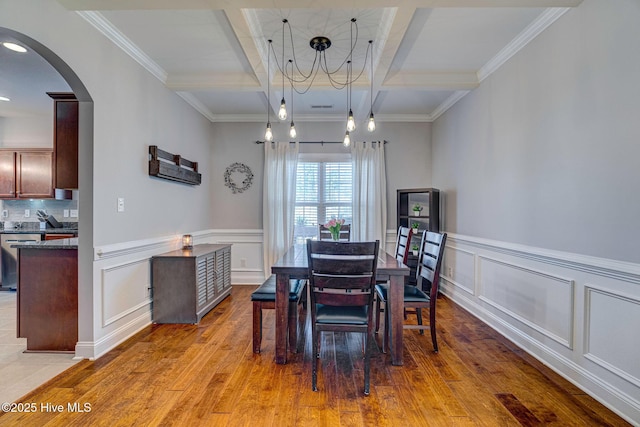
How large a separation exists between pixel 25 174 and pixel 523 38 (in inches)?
259

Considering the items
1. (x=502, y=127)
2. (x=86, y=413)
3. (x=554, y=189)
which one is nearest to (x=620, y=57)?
(x=554, y=189)

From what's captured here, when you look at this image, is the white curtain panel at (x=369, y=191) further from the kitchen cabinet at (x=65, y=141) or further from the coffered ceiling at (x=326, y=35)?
the kitchen cabinet at (x=65, y=141)

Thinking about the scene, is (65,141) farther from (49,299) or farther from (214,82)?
(214,82)

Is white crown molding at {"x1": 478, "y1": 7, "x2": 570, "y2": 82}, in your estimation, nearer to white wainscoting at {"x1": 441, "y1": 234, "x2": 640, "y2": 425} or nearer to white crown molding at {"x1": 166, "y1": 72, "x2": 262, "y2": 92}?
Answer: white wainscoting at {"x1": 441, "y1": 234, "x2": 640, "y2": 425}

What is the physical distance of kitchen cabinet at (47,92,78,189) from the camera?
252cm

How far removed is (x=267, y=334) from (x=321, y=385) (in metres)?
1.02

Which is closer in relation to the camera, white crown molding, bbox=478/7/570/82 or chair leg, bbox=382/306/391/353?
white crown molding, bbox=478/7/570/82

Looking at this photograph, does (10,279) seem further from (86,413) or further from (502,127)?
(502,127)

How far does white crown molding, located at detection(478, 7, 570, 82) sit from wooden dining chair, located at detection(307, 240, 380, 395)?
2.21m

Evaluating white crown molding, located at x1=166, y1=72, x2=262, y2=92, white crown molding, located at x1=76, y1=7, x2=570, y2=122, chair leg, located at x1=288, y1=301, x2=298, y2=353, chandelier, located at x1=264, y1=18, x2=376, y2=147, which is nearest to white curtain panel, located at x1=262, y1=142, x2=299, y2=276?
white crown molding, located at x1=76, y1=7, x2=570, y2=122

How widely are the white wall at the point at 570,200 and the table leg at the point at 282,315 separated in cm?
204

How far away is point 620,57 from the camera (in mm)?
1801

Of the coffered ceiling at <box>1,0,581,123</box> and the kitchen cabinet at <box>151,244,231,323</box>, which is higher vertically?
the coffered ceiling at <box>1,0,581,123</box>

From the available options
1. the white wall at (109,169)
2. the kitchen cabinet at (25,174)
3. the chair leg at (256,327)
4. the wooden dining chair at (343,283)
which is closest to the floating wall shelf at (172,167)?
the white wall at (109,169)
